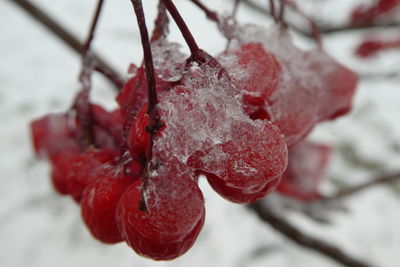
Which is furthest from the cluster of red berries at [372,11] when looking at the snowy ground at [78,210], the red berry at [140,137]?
the red berry at [140,137]

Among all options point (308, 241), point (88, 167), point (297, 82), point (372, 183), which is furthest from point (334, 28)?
point (88, 167)

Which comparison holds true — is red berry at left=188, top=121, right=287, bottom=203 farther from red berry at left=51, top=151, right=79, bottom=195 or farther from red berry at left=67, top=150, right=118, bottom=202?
red berry at left=51, top=151, right=79, bottom=195

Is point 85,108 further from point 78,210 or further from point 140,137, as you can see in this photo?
point 78,210

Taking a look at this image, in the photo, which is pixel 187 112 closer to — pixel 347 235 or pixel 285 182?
pixel 285 182

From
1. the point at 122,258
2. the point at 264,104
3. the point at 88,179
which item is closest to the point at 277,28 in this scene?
the point at 264,104

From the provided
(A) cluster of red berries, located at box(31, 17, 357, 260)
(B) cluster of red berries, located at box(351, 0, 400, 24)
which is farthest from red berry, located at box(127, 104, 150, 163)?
(B) cluster of red berries, located at box(351, 0, 400, 24)
